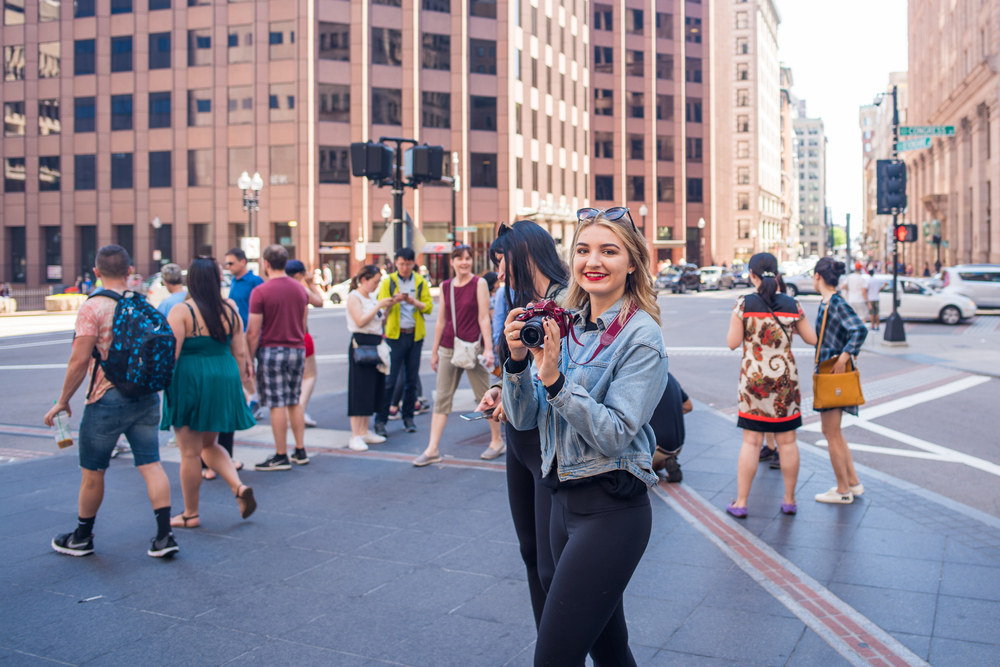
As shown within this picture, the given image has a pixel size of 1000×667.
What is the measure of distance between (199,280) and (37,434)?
4884 millimetres

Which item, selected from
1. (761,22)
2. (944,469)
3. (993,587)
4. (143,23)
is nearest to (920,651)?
(993,587)

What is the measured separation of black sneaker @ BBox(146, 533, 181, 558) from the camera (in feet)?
16.1

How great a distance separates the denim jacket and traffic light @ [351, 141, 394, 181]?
9.39 meters

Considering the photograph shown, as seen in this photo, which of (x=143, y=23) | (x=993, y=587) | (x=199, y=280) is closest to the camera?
(x=993, y=587)

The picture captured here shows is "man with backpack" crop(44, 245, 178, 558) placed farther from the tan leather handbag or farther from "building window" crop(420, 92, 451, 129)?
"building window" crop(420, 92, 451, 129)

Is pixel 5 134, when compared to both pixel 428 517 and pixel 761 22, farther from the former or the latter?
pixel 761 22

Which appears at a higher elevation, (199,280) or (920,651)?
(199,280)

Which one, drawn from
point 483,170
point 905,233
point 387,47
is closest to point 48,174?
point 387,47

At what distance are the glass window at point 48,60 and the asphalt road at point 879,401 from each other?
3706 cm

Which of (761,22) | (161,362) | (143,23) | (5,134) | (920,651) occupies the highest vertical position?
(761,22)

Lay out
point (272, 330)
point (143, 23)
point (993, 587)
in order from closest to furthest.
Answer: point (993, 587)
point (272, 330)
point (143, 23)

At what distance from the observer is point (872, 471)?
23.7 ft

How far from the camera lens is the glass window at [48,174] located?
50562 mm

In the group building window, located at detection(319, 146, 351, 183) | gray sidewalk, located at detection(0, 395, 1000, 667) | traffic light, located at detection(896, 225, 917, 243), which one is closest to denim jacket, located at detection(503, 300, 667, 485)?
gray sidewalk, located at detection(0, 395, 1000, 667)
